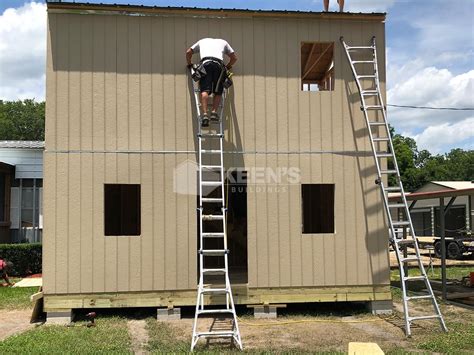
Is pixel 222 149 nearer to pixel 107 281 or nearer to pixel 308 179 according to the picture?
pixel 308 179

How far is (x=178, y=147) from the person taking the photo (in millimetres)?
8586

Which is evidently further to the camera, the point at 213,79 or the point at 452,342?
the point at 213,79

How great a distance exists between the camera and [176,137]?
859 cm

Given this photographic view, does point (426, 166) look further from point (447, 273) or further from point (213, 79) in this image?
point (213, 79)

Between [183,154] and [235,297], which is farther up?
[183,154]

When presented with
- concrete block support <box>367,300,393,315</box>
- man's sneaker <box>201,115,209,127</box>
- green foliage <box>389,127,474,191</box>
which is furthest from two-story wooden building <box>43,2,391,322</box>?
green foliage <box>389,127,474,191</box>

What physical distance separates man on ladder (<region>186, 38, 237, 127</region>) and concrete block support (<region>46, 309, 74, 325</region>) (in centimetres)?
379

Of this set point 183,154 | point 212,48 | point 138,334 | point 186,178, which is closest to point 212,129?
point 183,154

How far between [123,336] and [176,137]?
3317mm

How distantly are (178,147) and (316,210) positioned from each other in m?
4.21

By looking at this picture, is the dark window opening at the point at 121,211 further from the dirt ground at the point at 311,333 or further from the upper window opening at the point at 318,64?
the upper window opening at the point at 318,64

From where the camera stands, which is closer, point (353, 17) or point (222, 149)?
point (222, 149)

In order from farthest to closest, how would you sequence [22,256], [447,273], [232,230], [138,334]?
1. [447,273]
2. [22,256]
3. [232,230]
4. [138,334]

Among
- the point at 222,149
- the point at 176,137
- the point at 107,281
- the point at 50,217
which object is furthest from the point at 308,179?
the point at 50,217
